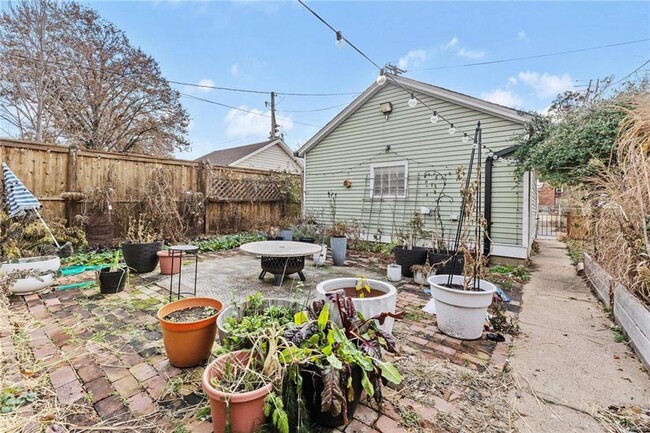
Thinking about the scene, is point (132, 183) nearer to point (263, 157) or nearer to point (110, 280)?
point (110, 280)

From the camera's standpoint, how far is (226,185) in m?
8.12

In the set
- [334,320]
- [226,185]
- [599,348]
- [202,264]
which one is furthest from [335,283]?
[226,185]

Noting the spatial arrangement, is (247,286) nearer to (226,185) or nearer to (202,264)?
(202,264)

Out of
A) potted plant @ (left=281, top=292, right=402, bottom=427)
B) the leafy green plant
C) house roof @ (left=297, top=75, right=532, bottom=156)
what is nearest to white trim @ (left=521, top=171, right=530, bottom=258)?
house roof @ (left=297, top=75, right=532, bottom=156)

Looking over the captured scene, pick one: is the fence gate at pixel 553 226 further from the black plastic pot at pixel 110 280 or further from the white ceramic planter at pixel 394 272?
the black plastic pot at pixel 110 280

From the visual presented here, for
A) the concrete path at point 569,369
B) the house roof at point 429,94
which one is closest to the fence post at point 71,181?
the house roof at point 429,94

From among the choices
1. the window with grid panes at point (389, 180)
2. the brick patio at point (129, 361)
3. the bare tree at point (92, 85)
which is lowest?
the brick patio at point (129, 361)

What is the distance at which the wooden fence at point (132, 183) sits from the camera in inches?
204

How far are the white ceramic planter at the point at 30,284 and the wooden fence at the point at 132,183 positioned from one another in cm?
272

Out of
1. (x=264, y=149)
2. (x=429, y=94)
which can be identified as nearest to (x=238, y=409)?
(x=429, y=94)

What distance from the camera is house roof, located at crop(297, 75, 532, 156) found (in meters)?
5.39

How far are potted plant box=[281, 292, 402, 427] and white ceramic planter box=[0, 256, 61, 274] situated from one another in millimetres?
3679

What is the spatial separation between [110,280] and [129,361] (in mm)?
1763

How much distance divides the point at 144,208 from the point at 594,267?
332 inches
